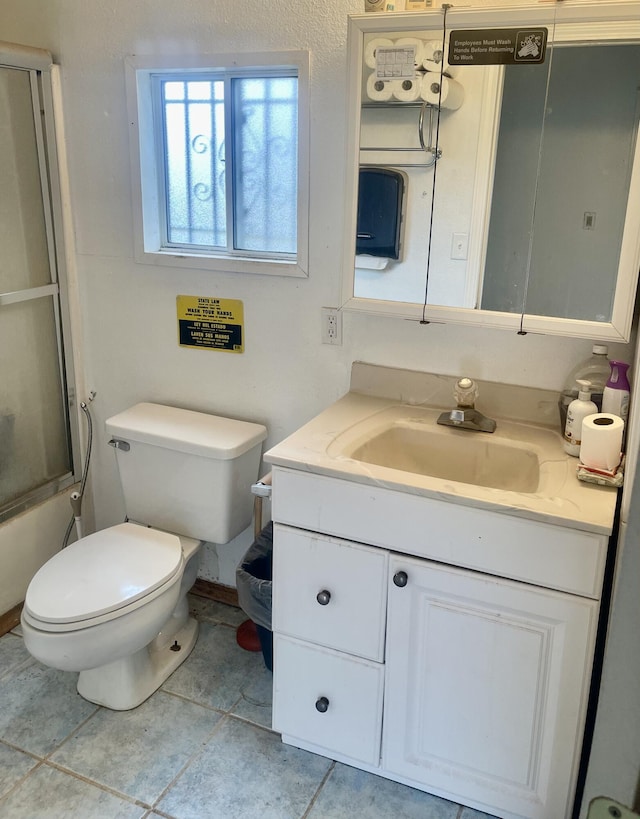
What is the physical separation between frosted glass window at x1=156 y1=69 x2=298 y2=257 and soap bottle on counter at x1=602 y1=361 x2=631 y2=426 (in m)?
0.97

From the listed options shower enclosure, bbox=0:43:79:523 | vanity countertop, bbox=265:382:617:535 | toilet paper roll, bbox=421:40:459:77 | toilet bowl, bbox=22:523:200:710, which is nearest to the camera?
vanity countertop, bbox=265:382:617:535

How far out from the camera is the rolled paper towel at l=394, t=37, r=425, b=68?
5.35ft

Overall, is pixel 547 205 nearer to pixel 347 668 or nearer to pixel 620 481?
pixel 620 481

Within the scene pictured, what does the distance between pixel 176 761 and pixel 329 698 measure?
1.44 feet

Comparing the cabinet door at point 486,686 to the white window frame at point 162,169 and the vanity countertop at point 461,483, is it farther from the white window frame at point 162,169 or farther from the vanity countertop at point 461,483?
the white window frame at point 162,169

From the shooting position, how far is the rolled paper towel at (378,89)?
5.53 feet

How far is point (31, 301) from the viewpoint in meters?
2.28

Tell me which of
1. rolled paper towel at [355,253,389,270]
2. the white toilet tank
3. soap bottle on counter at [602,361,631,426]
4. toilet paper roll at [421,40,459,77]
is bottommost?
the white toilet tank

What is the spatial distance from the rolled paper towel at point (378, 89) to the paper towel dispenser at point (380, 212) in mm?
161

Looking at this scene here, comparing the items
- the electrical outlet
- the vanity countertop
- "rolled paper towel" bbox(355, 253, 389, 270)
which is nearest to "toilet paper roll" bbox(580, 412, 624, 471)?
the vanity countertop

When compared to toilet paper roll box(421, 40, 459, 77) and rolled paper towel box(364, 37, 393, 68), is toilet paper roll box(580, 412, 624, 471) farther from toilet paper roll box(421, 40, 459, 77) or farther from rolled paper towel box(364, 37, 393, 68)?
rolled paper towel box(364, 37, 393, 68)

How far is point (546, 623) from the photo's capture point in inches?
57.2

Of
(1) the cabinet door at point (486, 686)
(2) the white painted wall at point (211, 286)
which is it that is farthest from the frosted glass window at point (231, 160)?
(1) the cabinet door at point (486, 686)

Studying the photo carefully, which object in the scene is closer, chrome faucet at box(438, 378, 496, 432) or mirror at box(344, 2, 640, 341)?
mirror at box(344, 2, 640, 341)
